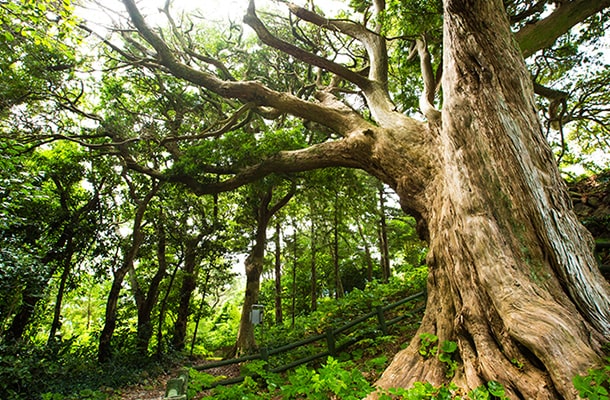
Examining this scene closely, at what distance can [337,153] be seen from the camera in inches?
235

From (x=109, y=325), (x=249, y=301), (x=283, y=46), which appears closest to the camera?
(x=283, y=46)

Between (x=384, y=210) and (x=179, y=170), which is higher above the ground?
(x=384, y=210)

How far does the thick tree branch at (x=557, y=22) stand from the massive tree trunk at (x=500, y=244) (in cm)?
206

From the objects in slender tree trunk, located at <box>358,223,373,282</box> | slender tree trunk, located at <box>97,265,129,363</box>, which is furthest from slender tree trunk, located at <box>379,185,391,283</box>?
slender tree trunk, located at <box>97,265,129,363</box>

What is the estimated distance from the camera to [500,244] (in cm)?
313

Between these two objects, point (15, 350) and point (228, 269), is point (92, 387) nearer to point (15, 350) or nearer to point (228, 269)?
point (15, 350)

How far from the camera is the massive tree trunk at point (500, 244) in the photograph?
8.34 feet

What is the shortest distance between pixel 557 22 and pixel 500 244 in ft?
16.5

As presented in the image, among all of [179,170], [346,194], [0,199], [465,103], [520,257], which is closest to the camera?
[520,257]

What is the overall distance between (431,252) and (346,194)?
19.0 ft

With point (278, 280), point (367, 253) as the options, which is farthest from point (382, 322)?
point (367, 253)

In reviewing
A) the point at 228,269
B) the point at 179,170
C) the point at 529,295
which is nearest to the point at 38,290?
the point at 179,170

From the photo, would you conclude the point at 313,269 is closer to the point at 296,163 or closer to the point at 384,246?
the point at 384,246

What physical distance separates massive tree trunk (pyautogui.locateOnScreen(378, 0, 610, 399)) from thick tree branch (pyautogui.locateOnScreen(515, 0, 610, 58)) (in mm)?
2064
